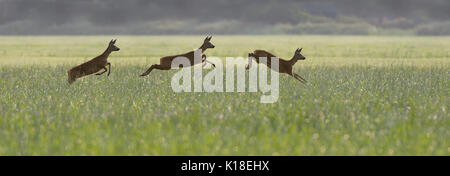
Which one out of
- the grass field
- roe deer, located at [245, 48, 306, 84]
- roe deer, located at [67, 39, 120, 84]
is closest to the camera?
the grass field

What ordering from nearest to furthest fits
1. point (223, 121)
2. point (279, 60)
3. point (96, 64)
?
point (223, 121) → point (279, 60) → point (96, 64)

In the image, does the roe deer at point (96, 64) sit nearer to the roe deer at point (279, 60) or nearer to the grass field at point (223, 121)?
the grass field at point (223, 121)

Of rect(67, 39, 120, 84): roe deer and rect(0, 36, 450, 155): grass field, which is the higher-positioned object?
rect(67, 39, 120, 84): roe deer

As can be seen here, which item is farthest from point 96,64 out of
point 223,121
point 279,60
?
point 223,121

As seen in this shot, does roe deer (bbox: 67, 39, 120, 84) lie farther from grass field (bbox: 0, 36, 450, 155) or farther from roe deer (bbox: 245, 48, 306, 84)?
roe deer (bbox: 245, 48, 306, 84)

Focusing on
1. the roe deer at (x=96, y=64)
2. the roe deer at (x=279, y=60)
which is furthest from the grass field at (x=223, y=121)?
the roe deer at (x=279, y=60)

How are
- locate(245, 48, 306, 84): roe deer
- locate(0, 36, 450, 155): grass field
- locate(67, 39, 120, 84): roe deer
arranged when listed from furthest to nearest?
locate(67, 39, 120, 84): roe deer, locate(245, 48, 306, 84): roe deer, locate(0, 36, 450, 155): grass field

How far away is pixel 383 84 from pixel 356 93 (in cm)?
309

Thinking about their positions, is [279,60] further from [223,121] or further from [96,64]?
[96,64]

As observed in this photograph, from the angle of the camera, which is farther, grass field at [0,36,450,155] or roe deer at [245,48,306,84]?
roe deer at [245,48,306,84]

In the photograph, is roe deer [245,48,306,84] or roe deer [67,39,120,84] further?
roe deer [67,39,120,84]

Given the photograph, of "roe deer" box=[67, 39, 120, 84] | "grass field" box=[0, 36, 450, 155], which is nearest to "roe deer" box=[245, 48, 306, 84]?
"grass field" box=[0, 36, 450, 155]

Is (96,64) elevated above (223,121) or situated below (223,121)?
above
